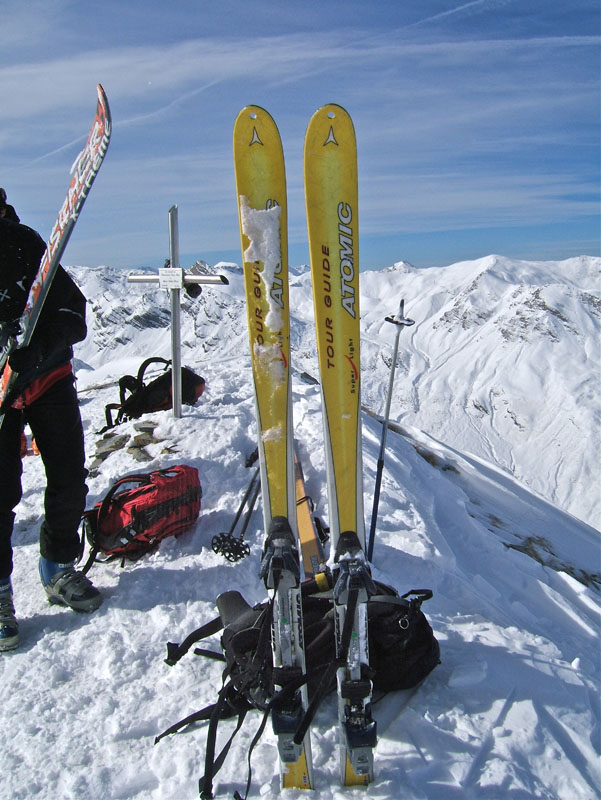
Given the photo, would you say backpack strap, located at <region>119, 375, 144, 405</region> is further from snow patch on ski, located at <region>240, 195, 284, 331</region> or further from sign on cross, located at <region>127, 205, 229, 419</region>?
snow patch on ski, located at <region>240, 195, 284, 331</region>

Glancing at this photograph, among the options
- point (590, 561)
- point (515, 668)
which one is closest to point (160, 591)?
point (515, 668)

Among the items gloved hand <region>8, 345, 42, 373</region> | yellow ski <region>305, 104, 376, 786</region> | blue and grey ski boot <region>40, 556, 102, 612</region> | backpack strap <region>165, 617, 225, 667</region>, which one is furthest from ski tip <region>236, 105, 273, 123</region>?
blue and grey ski boot <region>40, 556, 102, 612</region>

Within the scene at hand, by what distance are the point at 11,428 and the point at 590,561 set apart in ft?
24.2

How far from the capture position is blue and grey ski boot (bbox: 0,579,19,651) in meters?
3.21

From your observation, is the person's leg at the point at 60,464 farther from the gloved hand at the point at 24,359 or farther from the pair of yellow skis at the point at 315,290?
the pair of yellow skis at the point at 315,290

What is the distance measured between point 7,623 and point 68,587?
393 mm

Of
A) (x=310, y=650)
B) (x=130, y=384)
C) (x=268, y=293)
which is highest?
(x=268, y=293)

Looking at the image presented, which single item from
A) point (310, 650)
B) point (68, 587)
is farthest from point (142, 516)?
point (310, 650)

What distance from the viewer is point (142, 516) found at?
165 inches

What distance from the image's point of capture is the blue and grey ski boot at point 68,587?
353 centimetres

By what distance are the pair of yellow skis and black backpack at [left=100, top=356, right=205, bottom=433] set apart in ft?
14.8

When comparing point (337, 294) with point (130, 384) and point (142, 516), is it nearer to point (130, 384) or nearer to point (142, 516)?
point (142, 516)

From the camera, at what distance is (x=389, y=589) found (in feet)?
10.4

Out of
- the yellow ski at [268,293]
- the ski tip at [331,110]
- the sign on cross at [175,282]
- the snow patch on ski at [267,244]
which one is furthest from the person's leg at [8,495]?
the sign on cross at [175,282]
